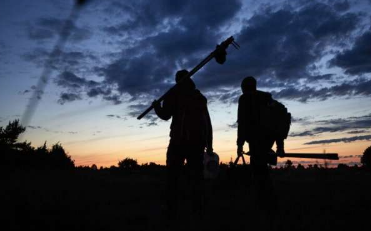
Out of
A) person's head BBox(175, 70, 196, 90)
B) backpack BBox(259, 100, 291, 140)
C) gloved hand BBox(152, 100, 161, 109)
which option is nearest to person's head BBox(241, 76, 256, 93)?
backpack BBox(259, 100, 291, 140)

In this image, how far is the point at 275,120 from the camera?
17.4 feet

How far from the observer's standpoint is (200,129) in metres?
5.57

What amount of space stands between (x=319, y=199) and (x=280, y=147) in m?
2.25

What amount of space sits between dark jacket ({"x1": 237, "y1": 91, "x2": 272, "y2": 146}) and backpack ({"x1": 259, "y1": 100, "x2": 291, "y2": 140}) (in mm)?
102

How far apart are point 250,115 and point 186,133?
1197 mm

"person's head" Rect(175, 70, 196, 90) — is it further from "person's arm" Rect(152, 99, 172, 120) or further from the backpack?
the backpack

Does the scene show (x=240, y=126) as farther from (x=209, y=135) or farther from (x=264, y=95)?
(x=264, y=95)

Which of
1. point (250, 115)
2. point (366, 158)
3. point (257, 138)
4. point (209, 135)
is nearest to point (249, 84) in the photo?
point (250, 115)

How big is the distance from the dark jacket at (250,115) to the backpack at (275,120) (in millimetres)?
102

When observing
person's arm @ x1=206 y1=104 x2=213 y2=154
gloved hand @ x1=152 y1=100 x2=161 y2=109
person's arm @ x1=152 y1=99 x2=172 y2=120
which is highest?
gloved hand @ x1=152 y1=100 x2=161 y2=109

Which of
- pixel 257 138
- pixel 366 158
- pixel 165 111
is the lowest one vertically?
pixel 257 138

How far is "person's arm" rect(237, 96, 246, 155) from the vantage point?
5.65 metres

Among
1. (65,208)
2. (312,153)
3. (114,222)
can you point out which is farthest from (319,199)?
(65,208)

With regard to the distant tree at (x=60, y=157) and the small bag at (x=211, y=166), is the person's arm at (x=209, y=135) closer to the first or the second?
the small bag at (x=211, y=166)
